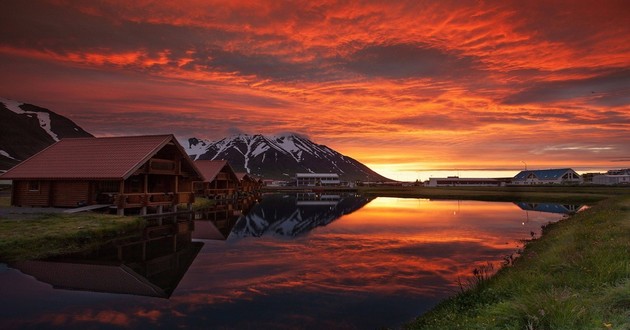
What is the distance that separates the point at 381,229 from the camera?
3378 cm

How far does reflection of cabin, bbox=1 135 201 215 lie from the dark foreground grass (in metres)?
29.9

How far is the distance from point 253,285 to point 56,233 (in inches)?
553

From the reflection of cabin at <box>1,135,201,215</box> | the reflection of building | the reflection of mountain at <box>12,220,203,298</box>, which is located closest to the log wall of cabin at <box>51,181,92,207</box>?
the reflection of cabin at <box>1,135,201,215</box>

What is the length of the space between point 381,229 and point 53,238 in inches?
901

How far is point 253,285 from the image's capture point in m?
15.8

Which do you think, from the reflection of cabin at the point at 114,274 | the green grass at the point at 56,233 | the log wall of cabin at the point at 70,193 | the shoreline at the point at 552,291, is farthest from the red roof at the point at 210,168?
the reflection of cabin at the point at 114,274

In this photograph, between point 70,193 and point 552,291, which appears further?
point 70,193

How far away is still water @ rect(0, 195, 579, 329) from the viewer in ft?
39.3

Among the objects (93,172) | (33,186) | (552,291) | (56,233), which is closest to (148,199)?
(93,172)

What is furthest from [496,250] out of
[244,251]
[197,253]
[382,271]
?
[197,253]

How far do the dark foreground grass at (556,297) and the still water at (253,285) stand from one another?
180cm

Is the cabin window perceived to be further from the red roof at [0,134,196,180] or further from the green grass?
the green grass

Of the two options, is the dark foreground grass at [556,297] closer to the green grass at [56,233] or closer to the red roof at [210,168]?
the green grass at [56,233]

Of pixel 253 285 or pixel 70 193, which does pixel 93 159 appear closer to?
pixel 70 193
